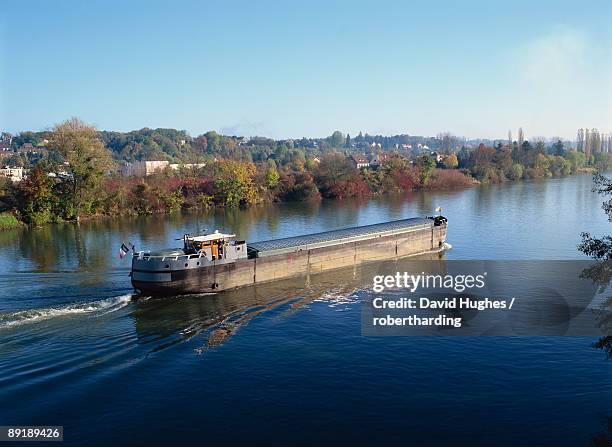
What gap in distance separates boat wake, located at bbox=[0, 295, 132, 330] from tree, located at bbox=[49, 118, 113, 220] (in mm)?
42282

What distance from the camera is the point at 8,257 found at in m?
44.7

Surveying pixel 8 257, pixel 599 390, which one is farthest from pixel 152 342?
pixel 8 257

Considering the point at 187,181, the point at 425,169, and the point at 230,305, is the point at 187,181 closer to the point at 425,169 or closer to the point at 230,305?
the point at 425,169

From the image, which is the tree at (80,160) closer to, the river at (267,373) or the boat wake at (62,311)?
the river at (267,373)

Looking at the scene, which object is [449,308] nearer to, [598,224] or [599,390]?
[599,390]

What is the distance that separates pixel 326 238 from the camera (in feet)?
135

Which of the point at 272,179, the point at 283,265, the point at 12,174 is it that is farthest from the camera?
the point at 12,174

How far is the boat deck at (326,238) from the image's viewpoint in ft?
121

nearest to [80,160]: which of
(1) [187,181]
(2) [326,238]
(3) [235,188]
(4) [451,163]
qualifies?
(1) [187,181]

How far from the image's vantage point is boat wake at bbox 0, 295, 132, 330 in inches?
1023

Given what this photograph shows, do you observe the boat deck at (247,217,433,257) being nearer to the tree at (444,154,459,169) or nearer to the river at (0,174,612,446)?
the river at (0,174,612,446)

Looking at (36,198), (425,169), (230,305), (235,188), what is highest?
(425,169)

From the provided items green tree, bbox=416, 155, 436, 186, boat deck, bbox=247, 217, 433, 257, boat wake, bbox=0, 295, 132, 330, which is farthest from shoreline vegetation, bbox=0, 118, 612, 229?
boat wake, bbox=0, 295, 132, 330

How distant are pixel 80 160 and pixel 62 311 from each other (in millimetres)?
45110
